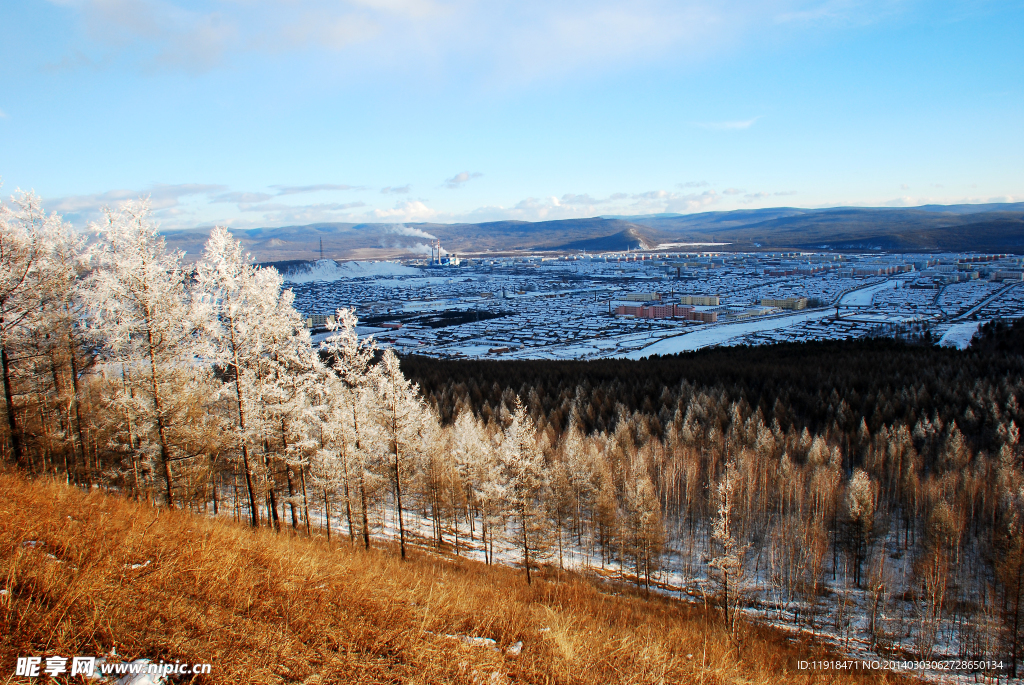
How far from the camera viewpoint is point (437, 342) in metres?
80.6

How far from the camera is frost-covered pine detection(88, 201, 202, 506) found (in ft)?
33.0

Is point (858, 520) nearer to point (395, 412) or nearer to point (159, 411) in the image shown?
point (395, 412)

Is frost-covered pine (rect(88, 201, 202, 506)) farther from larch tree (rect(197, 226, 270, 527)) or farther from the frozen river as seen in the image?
the frozen river

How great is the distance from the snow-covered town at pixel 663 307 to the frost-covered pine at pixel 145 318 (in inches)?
2287

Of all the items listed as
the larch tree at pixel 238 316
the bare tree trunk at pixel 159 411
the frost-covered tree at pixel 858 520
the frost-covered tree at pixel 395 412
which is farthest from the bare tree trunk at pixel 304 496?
the frost-covered tree at pixel 858 520

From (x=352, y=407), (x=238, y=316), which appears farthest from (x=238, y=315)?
(x=352, y=407)

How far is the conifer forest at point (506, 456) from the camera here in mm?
11164

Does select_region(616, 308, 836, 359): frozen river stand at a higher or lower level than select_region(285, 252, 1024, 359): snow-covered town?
lower

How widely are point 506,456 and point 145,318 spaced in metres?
9.22

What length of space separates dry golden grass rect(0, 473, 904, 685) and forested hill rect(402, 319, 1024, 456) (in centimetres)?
2463

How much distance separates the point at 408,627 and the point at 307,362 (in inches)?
337

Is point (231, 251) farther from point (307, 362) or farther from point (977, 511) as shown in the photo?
point (977, 511)

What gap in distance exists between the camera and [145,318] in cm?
1034

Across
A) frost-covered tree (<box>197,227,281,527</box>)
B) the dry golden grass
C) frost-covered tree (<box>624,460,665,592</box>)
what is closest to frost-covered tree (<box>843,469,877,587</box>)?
frost-covered tree (<box>624,460,665,592</box>)
